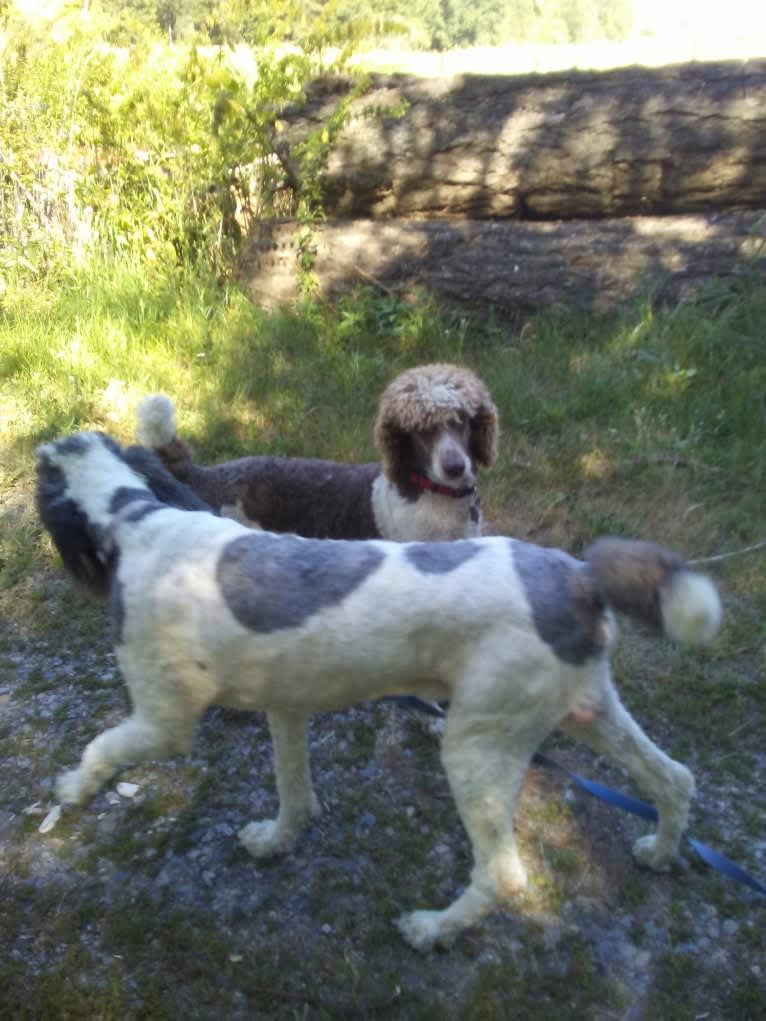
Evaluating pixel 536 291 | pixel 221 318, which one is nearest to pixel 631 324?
Result: pixel 536 291

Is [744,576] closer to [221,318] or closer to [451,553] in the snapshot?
[451,553]

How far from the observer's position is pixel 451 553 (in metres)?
2.18

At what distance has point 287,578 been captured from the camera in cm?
217

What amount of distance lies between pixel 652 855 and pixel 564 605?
113cm

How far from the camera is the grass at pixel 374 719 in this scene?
95.2 inches

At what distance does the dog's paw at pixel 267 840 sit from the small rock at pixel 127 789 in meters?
0.48

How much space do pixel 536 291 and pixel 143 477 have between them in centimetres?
411

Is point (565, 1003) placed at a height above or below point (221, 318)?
below

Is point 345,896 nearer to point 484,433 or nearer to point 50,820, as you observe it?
point 50,820

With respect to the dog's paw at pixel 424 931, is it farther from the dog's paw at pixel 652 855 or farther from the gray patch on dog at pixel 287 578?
the gray patch on dog at pixel 287 578

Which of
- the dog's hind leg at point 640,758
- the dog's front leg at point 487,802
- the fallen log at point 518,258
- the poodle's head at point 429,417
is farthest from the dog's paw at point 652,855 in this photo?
the fallen log at point 518,258

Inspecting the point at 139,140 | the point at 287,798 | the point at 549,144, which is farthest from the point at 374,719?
the point at 139,140

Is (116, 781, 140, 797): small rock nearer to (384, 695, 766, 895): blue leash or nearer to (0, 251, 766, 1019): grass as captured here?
(0, 251, 766, 1019): grass

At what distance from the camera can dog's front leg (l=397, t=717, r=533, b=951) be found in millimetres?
2180
